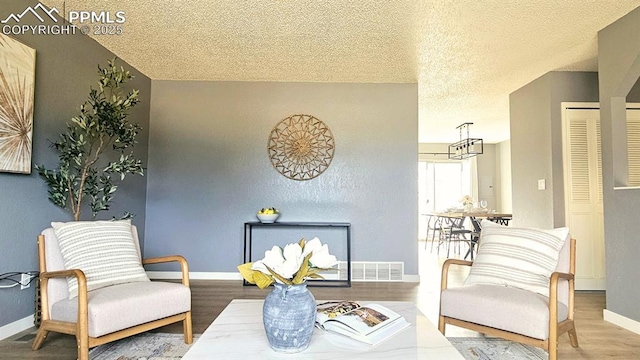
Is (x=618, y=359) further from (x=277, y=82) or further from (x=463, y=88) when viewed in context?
(x=277, y=82)

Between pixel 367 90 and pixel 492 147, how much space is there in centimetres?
603

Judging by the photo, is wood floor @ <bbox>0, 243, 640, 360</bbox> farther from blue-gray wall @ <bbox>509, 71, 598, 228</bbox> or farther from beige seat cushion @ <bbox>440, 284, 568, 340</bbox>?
blue-gray wall @ <bbox>509, 71, 598, 228</bbox>

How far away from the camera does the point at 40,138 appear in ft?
8.96

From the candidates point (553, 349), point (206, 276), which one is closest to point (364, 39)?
point (553, 349)

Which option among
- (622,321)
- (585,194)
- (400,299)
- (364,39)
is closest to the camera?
(622,321)

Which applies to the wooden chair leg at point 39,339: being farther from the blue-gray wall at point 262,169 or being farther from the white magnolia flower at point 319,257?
the blue-gray wall at point 262,169

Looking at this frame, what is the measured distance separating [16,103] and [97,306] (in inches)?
65.1

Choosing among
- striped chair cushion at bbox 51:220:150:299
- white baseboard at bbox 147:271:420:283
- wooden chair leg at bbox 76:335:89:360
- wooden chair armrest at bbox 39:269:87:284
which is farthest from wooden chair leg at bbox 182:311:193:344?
white baseboard at bbox 147:271:420:283

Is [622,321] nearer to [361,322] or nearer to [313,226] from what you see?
[361,322]

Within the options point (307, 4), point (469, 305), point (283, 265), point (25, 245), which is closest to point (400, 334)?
point (283, 265)

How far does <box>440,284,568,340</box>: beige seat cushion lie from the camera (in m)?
1.84

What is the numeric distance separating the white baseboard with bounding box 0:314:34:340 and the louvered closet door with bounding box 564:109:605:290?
5.14m

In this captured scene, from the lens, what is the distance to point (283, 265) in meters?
1.27

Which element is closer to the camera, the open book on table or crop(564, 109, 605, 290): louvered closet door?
the open book on table
